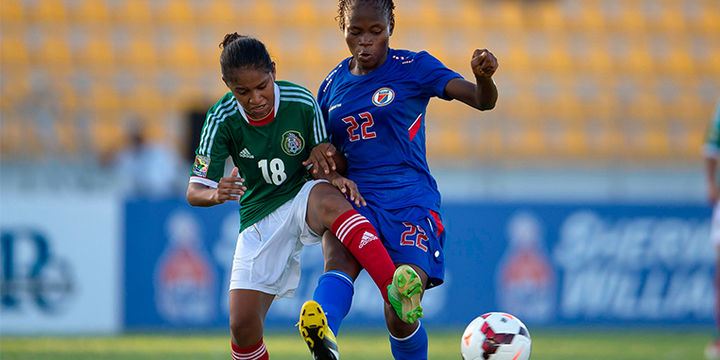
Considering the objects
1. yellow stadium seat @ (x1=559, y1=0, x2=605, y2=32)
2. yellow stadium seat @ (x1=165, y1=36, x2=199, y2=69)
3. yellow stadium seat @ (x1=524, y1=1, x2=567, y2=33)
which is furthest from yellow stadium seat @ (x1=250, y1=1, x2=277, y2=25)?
yellow stadium seat @ (x1=559, y1=0, x2=605, y2=32)

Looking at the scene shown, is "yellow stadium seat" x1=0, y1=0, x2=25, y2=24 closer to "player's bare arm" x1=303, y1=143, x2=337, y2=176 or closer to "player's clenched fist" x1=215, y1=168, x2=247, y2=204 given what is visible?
"player's bare arm" x1=303, y1=143, x2=337, y2=176

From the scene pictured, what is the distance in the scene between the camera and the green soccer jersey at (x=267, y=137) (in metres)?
5.02

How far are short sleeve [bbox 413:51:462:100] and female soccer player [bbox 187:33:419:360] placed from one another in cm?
56

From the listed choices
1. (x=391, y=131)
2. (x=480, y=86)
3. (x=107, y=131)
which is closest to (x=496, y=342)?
(x=391, y=131)

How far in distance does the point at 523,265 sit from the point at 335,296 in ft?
21.3

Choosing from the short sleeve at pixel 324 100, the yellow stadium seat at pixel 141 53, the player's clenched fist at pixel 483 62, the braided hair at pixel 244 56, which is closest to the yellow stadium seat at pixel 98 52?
the yellow stadium seat at pixel 141 53

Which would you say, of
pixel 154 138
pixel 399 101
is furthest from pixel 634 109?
pixel 399 101

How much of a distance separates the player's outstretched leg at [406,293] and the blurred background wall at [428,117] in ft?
20.2

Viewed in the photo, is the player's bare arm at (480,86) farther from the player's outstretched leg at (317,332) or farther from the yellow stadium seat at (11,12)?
the yellow stadium seat at (11,12)

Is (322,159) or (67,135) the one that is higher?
(322,159)

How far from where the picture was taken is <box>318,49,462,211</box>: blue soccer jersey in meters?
5.04

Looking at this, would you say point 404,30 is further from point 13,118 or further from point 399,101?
point 399,101

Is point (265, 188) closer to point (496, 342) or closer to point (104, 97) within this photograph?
point (496, 342)

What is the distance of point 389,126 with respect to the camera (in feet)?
16.6
